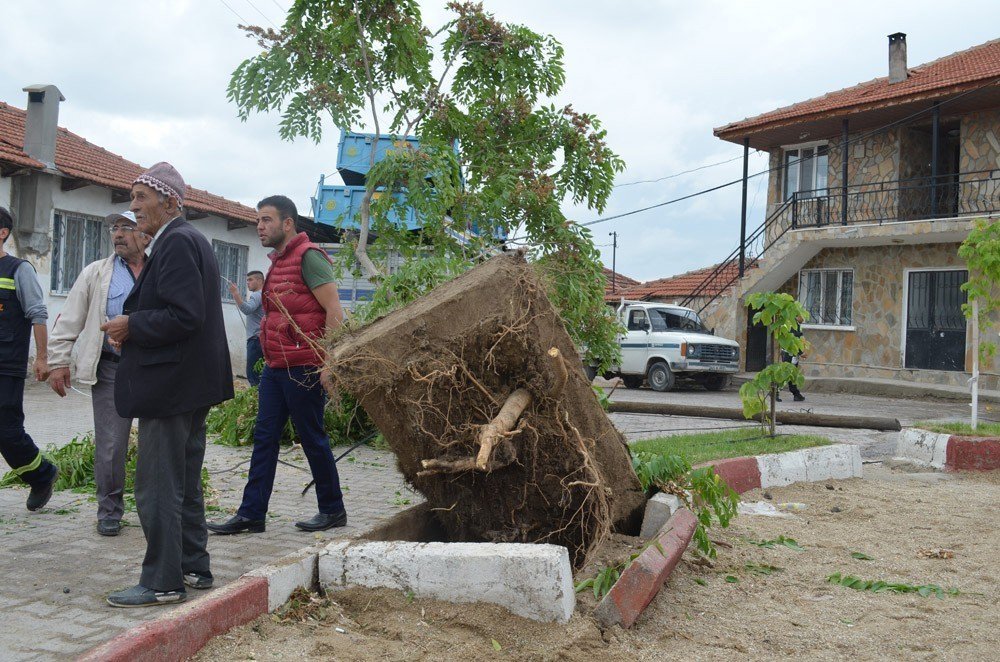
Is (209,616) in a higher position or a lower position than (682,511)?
lower

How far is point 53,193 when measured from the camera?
1507 cm

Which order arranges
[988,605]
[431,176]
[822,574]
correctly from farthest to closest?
[431,176], [822,574], [988,605]

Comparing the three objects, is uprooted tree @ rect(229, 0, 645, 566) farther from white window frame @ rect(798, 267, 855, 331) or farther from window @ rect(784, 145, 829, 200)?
window @ rect(784, 145, 829, 200)

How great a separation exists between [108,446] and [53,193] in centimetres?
1190

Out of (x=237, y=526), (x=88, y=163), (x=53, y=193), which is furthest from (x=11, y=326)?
(x=88, y=163)

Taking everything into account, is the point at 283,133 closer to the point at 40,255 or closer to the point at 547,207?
the point at 547,207

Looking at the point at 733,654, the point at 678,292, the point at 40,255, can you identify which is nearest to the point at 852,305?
the point at 678,292

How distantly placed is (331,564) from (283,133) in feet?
26.2

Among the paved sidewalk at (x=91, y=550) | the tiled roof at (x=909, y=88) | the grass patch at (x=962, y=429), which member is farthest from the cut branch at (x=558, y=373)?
the tiled roof at (x=909, y=88)

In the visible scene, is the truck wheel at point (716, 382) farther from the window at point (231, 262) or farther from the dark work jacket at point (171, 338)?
the dark work jacket at point (171, 338)

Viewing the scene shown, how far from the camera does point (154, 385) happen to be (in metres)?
3.69

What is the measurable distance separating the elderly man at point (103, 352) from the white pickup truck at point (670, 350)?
13.9 meters

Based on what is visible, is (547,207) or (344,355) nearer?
(344,355)

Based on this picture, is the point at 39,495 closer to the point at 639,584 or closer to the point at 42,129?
the point at 639,584
